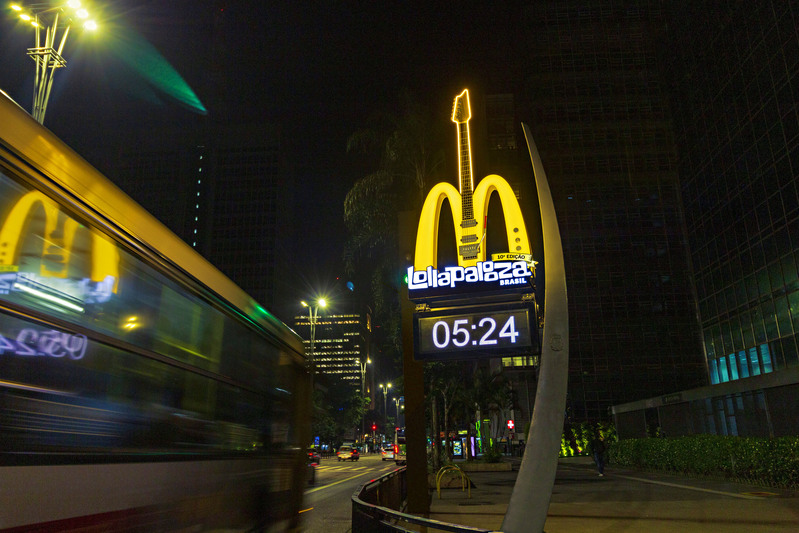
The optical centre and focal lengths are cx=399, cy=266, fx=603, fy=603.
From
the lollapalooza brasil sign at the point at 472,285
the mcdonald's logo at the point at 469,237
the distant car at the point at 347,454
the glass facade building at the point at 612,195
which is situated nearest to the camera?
the lollapalooza brasil sign at the point at 472,285


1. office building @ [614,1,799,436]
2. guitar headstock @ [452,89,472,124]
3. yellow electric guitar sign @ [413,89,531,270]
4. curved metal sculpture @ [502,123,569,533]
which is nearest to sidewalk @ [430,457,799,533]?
curved metal sculpture @ [502,123,569,533]

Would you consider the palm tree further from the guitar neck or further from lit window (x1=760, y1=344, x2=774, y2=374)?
lit window (x1=760, y1=344, x2=774, y2=374)

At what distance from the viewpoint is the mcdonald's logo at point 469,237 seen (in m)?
11.3

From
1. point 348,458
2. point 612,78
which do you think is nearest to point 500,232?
point 348,458

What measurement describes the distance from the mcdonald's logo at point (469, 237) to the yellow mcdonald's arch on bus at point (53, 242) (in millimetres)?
7702

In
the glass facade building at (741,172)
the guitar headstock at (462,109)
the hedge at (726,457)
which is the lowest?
the hedge at (726,457)

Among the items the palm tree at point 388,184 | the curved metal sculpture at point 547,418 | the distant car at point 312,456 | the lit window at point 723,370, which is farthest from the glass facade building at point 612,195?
the curved metal sculpture at point 547,418

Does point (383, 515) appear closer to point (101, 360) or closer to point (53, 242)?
point (101, 360)

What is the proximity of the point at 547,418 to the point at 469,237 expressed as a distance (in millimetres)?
5583

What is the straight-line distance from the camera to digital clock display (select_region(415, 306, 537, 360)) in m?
10.1

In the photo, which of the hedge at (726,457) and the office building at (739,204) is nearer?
the hedge at (726,457)

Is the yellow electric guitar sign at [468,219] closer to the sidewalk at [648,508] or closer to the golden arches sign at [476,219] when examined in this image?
the golden arches sign at [476,219]

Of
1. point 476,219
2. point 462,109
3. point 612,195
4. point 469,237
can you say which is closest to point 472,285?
point 469,237

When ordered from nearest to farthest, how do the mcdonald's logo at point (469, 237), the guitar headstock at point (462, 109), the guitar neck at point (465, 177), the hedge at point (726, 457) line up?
the mcdonald's logo at point (469, 237) < the guitar neck at point (465, 177) < the guitar headstock at point (462, 109) < the hedge at point (726, 457)
